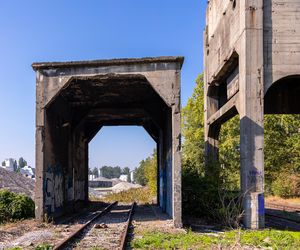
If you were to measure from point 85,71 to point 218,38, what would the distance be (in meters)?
11.0

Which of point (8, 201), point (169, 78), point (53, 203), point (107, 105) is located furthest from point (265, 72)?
point (8, 201)

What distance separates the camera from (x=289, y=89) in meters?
24.0

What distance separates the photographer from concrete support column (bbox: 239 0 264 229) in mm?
17323

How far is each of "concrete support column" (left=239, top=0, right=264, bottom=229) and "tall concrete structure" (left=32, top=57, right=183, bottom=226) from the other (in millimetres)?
3273

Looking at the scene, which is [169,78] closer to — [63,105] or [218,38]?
[63,105]

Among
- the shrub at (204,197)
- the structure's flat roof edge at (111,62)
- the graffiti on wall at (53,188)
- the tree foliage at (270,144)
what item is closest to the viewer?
the structure's flat roof edge at (111,62)

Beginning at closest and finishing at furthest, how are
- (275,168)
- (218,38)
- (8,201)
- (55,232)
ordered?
(55,232) → (8,201) → (218,38) → (275,168)

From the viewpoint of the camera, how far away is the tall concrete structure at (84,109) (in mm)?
15766

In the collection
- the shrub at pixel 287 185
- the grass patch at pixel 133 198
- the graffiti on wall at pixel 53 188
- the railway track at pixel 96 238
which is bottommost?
the grass patch at pixel 133 198

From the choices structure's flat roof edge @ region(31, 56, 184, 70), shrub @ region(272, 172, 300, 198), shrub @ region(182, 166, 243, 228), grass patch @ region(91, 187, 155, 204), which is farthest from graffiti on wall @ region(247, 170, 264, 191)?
shrub @ region(272, 172, 300, 198)

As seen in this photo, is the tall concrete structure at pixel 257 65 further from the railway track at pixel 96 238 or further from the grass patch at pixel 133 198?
the grass patch at pixel 133 198

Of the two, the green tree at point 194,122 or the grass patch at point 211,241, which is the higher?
the green tree at point 194,122

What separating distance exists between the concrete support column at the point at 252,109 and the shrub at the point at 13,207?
31.8 ft

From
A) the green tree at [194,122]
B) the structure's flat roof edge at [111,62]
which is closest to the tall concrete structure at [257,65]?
the structure's flat roof edge at [111,62]
